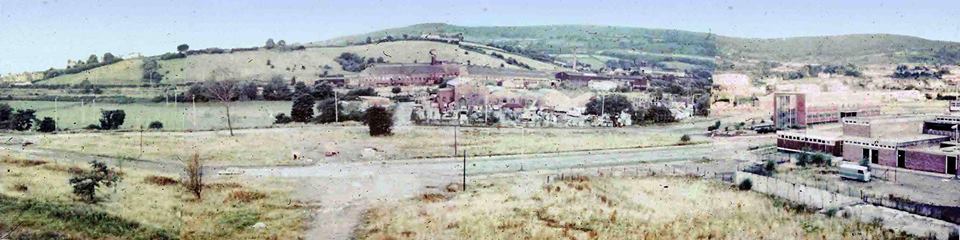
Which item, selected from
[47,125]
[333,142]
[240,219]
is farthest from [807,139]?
[47,125]

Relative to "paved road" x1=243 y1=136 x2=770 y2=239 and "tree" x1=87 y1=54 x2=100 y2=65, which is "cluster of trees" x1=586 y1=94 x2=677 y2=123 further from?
"tree" x1=87 y1=54 x2=100 y2=65

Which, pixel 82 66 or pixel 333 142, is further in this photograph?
pixel 82 66

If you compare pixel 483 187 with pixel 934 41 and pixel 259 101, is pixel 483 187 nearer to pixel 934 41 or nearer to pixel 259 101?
pixel 259 101

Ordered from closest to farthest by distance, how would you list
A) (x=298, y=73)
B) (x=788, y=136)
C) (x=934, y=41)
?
(x=788, y=136) → (x=298, y=73) → (x=934, y=41)

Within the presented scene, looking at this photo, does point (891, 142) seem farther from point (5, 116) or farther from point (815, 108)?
point (5, 116)

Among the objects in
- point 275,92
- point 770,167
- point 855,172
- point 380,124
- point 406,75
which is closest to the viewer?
point 855,172

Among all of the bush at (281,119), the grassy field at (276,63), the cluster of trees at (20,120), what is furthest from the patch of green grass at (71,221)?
the grassy field at (276,63)

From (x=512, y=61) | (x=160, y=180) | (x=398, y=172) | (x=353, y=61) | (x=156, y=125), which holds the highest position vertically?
(x=512, y=61)

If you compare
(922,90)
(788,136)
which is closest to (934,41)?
(922,90)
